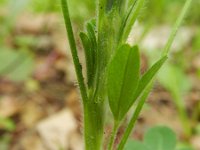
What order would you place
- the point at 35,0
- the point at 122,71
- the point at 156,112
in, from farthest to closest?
the point at 35,0 < the point at 156,112 < the point at 122,71

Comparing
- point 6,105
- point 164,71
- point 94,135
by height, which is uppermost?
point 94,135

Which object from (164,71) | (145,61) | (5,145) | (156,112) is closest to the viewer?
(5,145)

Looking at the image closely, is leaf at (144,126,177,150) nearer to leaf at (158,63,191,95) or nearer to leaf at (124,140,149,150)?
leaf at (124,140,149,150)

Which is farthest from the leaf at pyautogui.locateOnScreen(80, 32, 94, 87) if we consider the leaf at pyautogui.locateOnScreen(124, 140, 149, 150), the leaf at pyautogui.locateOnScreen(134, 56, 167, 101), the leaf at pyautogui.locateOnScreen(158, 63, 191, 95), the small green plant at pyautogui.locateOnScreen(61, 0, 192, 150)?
the leaf at pyautogui.locateOnScreen(158, 63, 191, 95)

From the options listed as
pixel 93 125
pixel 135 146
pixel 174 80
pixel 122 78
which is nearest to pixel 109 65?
pixel 122 78

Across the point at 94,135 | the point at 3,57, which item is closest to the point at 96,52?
the point at 94,135

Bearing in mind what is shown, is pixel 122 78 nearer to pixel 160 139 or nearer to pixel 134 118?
pixel 134 118

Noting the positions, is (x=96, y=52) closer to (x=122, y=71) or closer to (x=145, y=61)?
(x=122, y=71)

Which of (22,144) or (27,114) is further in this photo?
(27,114)
